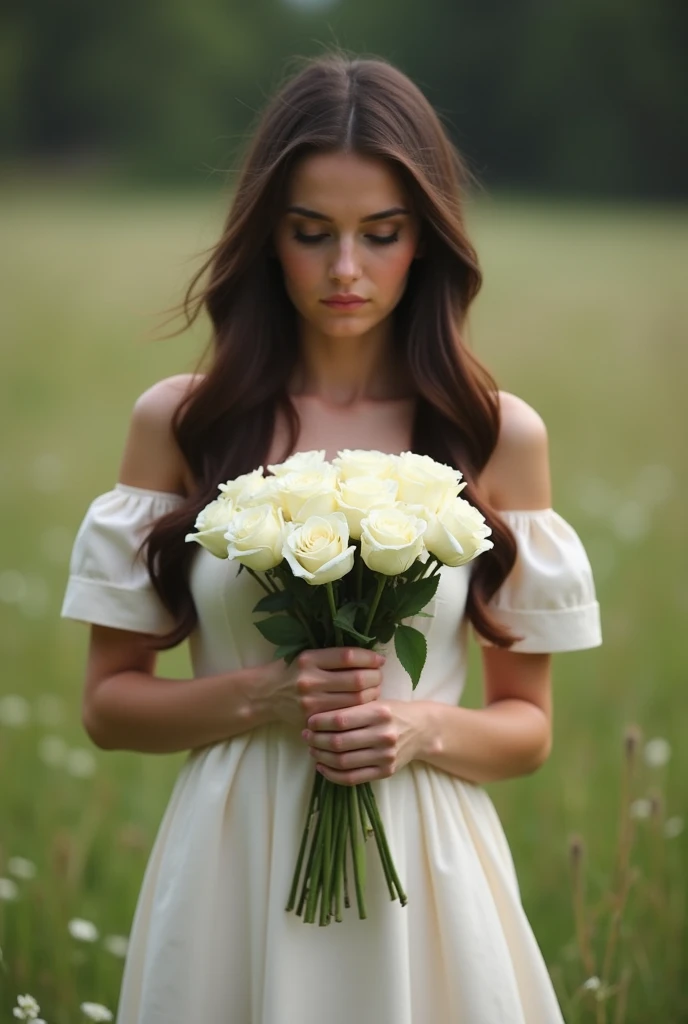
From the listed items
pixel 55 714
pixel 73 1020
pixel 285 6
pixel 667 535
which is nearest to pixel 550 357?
pixel 667 535

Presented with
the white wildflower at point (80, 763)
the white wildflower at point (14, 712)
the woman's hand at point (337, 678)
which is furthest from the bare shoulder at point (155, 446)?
the white wildflower at point (14, 712)

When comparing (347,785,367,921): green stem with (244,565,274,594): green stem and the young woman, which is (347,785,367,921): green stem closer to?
the young woman

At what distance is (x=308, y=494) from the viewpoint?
1322 mm

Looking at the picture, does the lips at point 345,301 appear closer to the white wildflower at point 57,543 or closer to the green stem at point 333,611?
the green stem at point 333,611

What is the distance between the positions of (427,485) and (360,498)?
0.28 ft

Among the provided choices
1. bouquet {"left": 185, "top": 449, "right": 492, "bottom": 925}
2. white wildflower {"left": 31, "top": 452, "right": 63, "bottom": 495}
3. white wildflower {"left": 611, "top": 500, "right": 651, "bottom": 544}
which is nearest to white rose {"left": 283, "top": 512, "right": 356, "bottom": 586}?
bouquet {"left": 185, "top": 449, "right": 492, "bottom": 925}

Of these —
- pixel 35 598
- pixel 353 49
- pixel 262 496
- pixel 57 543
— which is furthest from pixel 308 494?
pixel 353 49

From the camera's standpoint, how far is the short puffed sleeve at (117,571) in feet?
5.31

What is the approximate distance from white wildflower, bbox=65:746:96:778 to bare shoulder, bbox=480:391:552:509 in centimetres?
149

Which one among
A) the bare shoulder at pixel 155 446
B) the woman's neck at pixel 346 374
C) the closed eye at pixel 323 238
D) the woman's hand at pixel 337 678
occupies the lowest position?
the woman's hand at pixel 337 678

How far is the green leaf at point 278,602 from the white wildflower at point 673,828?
1303 millimetres

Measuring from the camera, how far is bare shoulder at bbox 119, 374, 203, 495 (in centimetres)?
166

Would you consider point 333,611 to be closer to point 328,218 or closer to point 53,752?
point 328,218

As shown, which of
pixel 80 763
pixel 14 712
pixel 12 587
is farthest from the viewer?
pixel 12 587
